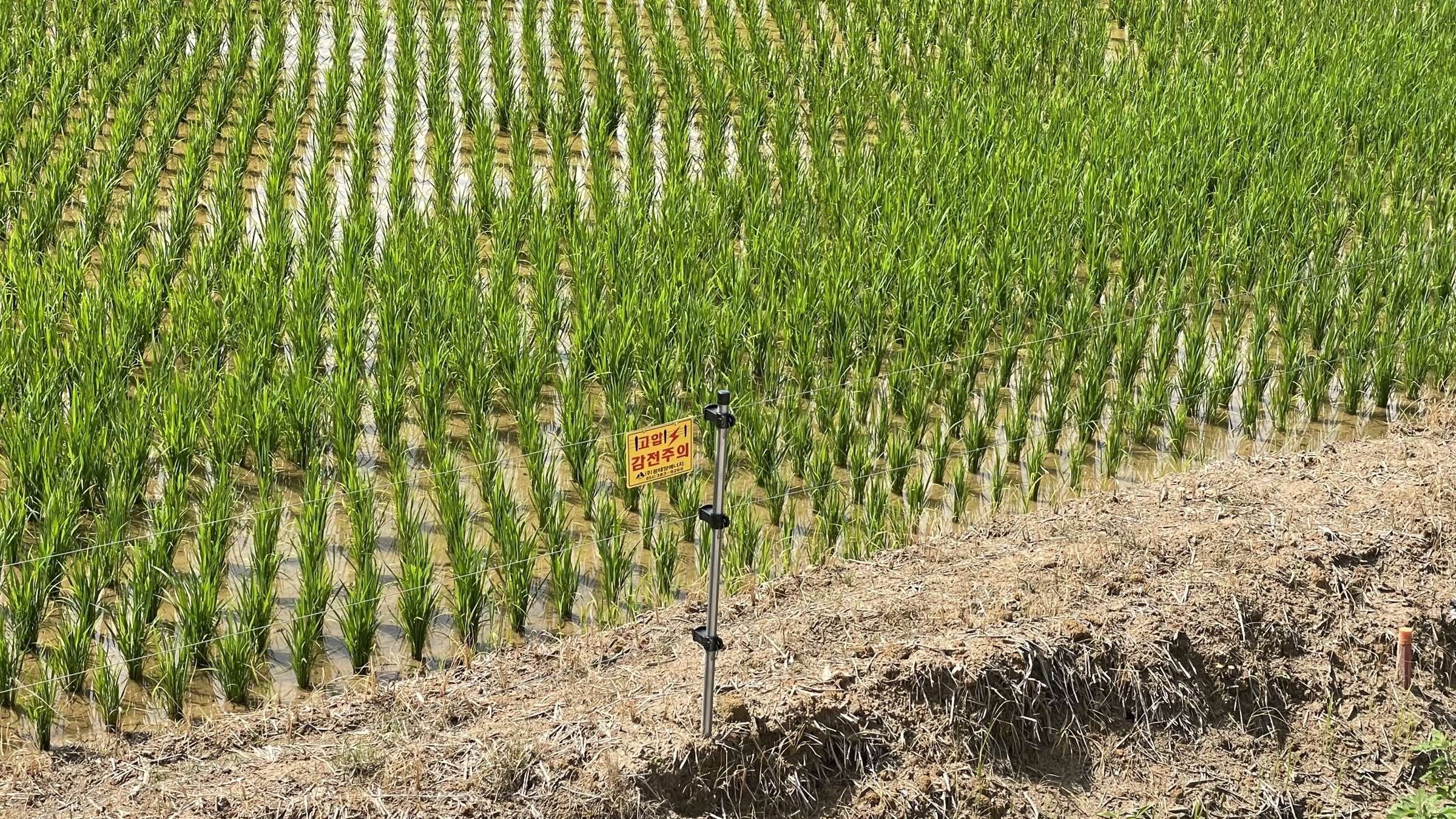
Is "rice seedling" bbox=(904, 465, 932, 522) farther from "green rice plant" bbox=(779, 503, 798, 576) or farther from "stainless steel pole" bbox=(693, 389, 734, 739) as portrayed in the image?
"stainless steel pole" bbox=(693, 389, 734, 739)

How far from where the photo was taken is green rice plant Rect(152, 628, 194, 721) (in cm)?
363

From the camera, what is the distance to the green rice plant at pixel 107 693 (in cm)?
355

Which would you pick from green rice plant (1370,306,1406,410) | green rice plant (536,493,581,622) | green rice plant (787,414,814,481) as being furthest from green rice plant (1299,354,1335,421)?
green rice plant (536,493,581,622)

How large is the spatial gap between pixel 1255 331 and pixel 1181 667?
2.04m

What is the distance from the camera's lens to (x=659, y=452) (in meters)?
3.10

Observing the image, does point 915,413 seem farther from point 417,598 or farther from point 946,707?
point 417,598

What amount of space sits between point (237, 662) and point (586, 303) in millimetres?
1885

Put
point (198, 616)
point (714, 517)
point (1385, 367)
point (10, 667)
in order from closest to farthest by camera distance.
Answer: point (714, 517) < point (10, 667) < point (198, 616) < point (1385, 367)

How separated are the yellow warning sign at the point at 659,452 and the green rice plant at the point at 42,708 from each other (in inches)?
57.7

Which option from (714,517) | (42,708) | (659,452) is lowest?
(42,708)

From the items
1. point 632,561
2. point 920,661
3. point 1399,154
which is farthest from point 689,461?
point 1399,154

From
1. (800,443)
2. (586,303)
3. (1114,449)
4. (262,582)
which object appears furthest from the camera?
(586,303)

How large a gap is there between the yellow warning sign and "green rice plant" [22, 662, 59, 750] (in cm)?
147

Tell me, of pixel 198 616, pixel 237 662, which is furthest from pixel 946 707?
pixel 198 616
